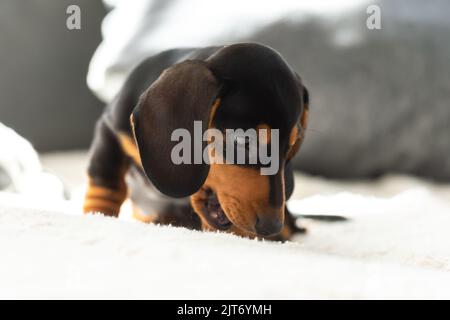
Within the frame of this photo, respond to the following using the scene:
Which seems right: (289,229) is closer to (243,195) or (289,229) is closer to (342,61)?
(243,195)

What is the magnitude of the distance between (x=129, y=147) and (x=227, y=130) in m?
0.33

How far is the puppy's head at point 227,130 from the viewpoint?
1057 millimetres

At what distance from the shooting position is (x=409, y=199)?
5.82ft

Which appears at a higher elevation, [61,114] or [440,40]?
[440,40]

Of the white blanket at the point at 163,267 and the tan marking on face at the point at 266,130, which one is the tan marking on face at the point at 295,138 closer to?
the tan marking on face at the point at 266,130

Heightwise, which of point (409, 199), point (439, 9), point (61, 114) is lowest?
point (409, 199)

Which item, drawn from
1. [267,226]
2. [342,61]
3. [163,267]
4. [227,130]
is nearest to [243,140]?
[227,130]

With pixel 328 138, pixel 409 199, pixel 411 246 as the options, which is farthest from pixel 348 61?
pixel 411 246

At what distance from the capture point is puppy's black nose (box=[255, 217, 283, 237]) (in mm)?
1051

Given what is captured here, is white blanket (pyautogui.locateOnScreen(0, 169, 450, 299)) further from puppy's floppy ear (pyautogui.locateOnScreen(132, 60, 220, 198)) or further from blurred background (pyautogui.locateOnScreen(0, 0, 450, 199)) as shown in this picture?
blurred background (pyautogui.locateOnScreen(0, 0, 450, 199))

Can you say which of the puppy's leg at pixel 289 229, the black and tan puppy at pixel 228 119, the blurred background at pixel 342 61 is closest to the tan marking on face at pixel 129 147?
the black and tan puppy at pixel 228 119
